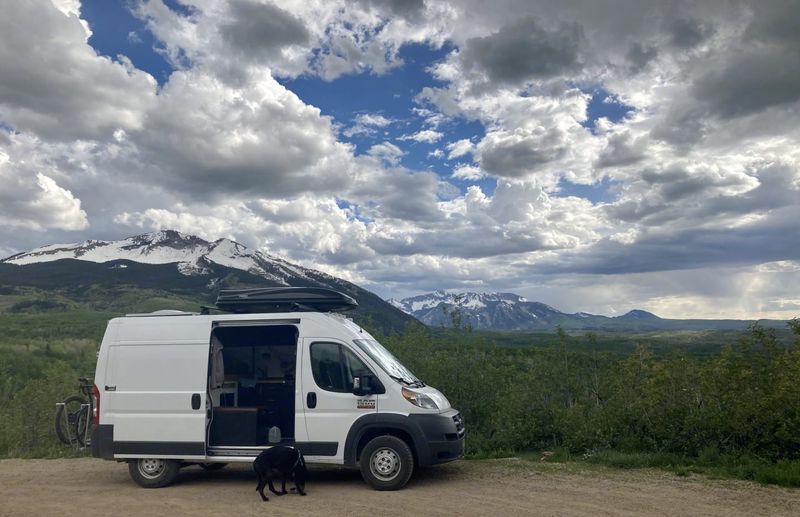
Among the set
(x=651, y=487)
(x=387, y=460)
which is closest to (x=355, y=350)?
(x=387, y=460)

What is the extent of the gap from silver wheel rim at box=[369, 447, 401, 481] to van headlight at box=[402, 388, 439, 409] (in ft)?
2.80

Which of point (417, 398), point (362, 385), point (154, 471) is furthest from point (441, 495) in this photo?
point (154, 471)

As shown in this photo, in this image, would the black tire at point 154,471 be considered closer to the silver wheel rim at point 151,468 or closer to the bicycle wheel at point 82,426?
the silver wheel rim at point 151,468

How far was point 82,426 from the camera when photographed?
1184 cm

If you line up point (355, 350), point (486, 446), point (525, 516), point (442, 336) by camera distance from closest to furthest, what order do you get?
point (525, 516) → point (355, 350) → point (486, 446) → point (442, 336)

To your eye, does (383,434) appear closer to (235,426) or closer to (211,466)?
(235,426)

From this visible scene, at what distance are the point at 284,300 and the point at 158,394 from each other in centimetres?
265

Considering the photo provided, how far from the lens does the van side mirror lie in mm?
9258

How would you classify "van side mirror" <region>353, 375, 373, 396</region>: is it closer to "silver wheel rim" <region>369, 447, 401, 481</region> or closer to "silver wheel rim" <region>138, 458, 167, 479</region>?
"silver wheel rim" <region>369, 447, 401, 481</region>

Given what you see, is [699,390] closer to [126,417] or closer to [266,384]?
[266,384]

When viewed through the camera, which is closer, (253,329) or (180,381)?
(180,381)

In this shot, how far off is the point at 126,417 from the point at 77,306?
17825 centimetres

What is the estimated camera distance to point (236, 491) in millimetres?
9562

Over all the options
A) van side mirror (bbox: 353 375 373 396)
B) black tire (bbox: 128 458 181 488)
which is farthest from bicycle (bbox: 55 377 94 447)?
van side mirror (bbox: 353 375 373 396)
